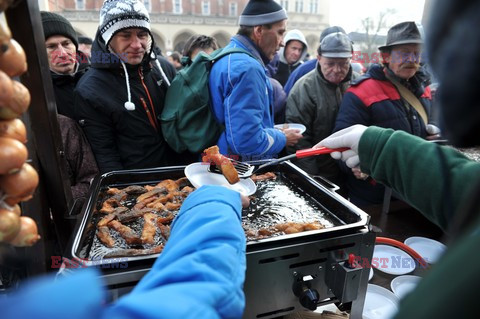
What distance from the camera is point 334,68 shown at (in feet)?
10.4

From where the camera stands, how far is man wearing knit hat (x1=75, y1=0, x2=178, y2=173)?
2.10 metres

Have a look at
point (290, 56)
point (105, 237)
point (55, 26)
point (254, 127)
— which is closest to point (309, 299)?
point (105, 237)

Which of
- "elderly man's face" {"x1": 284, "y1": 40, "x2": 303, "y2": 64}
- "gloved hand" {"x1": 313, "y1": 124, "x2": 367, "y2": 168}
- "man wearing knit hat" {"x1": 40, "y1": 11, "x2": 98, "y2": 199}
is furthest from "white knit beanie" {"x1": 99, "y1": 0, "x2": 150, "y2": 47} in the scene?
"elderly man's face" {"x1": 284, "y1": 40, "x2": 303, "y2": 64}

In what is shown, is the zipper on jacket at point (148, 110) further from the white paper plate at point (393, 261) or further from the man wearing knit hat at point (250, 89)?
the white paper plate at point (393, 261)

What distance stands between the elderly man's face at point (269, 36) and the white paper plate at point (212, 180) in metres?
1.29

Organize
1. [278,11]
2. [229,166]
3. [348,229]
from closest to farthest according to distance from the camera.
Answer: [348,229] < [229,166] < [278,11]

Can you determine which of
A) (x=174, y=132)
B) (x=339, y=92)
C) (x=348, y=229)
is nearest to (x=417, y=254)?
(x=348, y=229)

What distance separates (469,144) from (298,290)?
94 cm

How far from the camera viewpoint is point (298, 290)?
1.17 m

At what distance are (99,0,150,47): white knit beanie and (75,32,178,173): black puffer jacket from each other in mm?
144

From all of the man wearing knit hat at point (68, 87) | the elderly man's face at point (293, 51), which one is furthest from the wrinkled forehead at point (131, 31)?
the elderly man's face at point (293, 51)

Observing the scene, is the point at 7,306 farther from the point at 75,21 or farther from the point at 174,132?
the point at 75,21

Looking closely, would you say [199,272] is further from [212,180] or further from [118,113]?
[118,113]

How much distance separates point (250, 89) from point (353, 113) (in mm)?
1078
